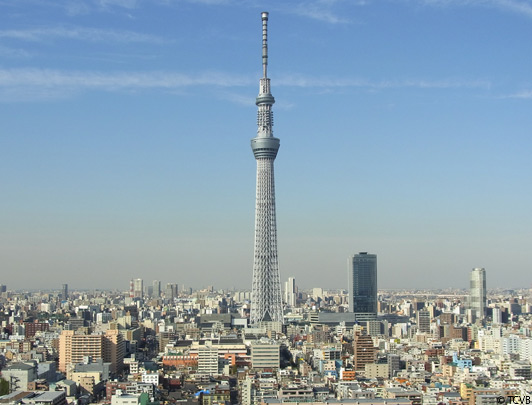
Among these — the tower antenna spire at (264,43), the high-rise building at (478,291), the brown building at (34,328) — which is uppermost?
the tower antenna spire at (264,43)

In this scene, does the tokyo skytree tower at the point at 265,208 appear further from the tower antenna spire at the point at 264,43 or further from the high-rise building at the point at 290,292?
the high-rise building at the point at 290,292

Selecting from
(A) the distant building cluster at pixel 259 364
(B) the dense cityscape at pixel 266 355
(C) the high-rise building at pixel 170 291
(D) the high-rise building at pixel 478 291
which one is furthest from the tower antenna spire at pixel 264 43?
(C) the high-rise building at pixel 170 291

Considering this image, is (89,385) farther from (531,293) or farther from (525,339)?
(531,293)

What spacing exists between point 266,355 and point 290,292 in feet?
181

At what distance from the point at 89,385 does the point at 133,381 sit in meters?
1.46

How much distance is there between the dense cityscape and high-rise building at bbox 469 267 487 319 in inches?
116

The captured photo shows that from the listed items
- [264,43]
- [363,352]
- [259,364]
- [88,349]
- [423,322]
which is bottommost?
[259,364]

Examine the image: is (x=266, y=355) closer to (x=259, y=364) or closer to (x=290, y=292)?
(x=259, y=364)

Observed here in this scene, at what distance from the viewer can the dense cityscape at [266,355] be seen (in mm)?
24562

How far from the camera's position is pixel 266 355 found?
32469 millimetres

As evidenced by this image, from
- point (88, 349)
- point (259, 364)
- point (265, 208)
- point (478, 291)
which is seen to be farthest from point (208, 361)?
point (478, 291)

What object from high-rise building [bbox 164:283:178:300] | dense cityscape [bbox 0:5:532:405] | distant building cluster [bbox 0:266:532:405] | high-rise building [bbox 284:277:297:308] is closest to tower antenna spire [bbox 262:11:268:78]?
dense cityscape [bbox 0:5:532:405]

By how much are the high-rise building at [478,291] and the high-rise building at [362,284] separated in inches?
369

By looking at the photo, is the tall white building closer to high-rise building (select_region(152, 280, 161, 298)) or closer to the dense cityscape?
the dense cityscape
